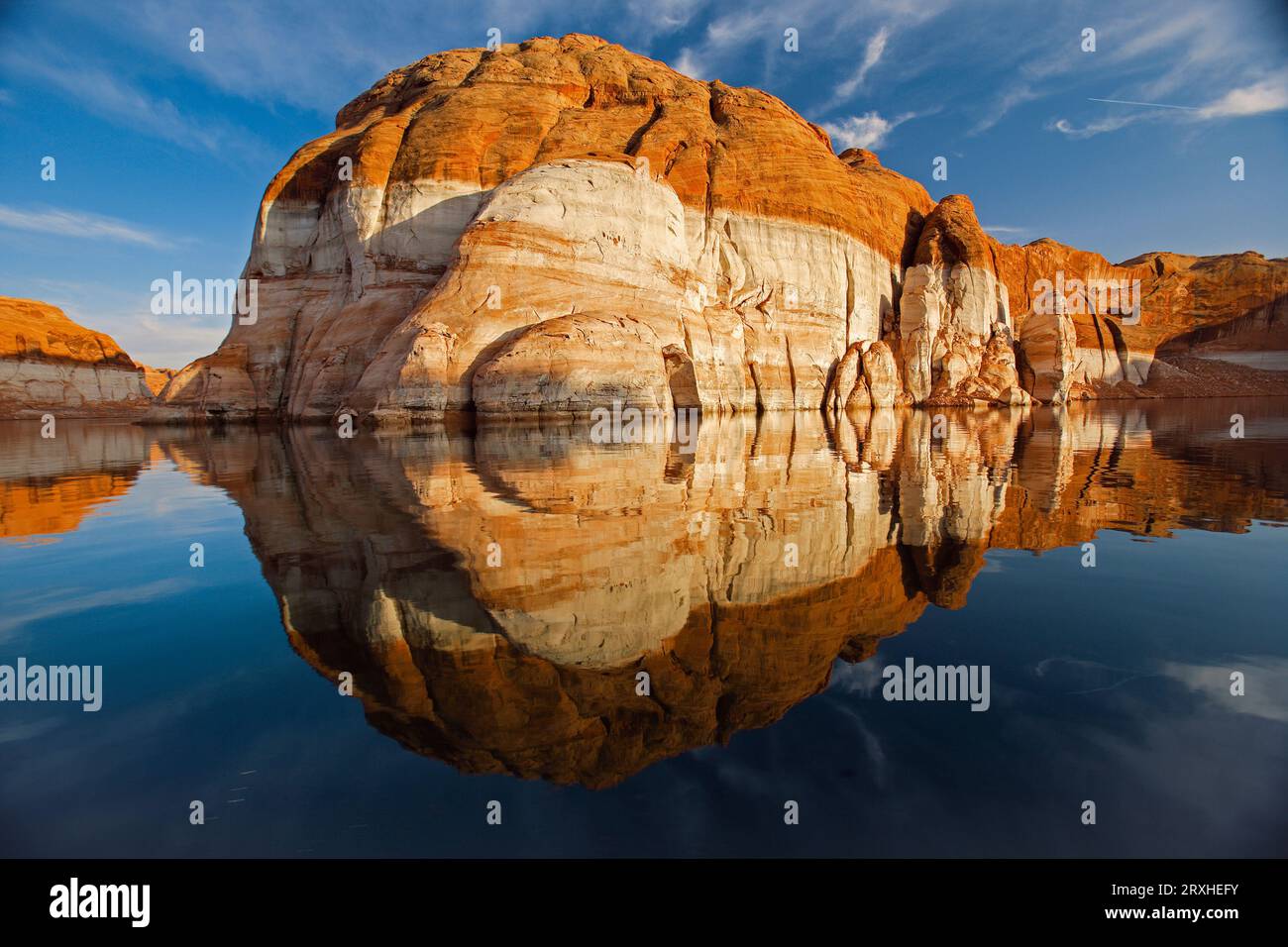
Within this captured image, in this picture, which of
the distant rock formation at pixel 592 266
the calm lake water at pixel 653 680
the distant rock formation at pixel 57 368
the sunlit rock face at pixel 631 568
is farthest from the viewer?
the distant rock formation at pixel 57 368

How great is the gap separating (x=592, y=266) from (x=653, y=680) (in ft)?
89.1

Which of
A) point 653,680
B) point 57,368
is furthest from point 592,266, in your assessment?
point 57,368

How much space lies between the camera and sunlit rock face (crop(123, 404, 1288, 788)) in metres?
2.91

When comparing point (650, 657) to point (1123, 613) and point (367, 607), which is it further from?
point (1123, 613)

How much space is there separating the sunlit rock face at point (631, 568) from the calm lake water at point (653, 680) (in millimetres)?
32

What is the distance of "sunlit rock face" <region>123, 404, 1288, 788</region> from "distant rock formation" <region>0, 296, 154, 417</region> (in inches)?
2794

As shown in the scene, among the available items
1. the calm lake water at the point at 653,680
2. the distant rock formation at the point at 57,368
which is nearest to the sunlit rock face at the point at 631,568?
the calm lake water at the point at 653,680

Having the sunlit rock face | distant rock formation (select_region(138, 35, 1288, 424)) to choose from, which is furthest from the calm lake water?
distant rock formation (select_region(138, 35, 1288, 424))

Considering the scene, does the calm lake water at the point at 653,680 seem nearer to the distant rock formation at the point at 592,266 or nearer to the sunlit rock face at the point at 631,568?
the sunlit rock face at the point at 631,568

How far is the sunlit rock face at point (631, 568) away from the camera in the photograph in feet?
9.56

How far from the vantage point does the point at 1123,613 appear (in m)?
3.99

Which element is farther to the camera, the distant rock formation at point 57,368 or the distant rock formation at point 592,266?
the distant rock formation at point 57,368

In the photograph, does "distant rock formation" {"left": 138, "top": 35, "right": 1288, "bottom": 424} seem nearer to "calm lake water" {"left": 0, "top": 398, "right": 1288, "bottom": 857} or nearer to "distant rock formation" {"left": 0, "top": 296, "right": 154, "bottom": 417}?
"calm lake water" {"left": 0, "top": 398, "right": 1288, "bottom": 857}
